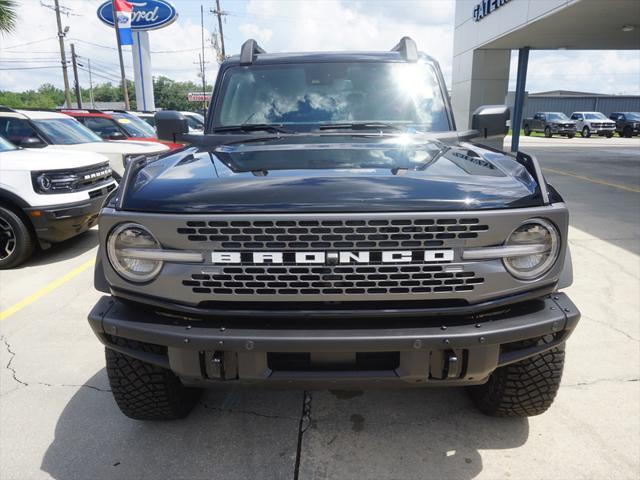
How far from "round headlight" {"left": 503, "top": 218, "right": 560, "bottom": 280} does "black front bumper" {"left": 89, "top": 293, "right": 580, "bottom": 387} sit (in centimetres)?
16

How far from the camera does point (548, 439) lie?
8.23ft

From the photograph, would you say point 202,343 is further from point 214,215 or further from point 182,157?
point 182,157

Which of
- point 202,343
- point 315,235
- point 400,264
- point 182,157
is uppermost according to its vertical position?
point 182,157

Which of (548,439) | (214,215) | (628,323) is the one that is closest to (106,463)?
(214,215)

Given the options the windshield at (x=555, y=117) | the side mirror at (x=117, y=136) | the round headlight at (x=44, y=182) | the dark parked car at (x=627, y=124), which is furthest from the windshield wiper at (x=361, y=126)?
the dark parked car at (x=627, y=124)

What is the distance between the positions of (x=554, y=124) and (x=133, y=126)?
29850mm

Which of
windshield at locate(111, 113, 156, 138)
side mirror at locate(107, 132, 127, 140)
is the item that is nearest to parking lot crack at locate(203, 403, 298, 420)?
side mirror at locate(107, 132, 127, 140)

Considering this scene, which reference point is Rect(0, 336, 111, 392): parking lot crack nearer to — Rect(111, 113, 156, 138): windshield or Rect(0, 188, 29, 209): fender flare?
Rect(0, 188, 29, 209): fender flare

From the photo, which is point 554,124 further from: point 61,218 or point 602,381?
point 602,381

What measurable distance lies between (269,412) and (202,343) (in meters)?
1.06

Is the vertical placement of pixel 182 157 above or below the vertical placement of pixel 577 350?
above

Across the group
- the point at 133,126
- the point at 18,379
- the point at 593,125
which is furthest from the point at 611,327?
the point at 593,125

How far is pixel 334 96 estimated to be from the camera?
3.38m

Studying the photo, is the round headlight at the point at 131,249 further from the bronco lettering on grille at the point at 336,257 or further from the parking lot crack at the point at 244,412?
the parking lot crack at the point at 244,412
